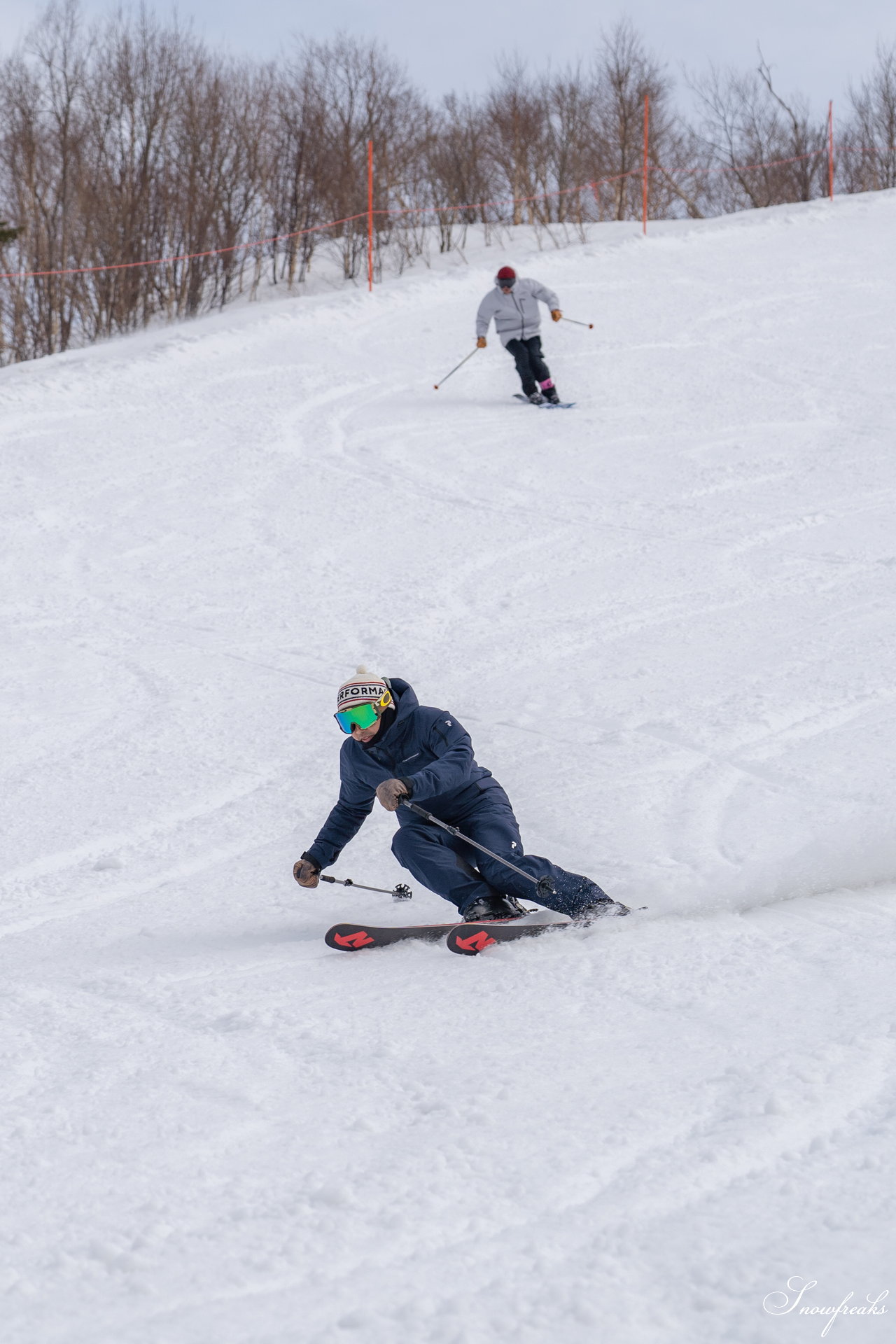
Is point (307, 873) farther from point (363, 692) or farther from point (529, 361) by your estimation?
point (529, 361)

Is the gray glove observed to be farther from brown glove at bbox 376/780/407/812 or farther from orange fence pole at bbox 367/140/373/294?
orange fence pole at bbox 367/140/373/294

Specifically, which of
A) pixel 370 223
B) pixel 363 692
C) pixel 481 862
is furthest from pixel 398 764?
pixel 370 223

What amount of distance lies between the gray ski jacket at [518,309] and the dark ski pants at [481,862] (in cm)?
913

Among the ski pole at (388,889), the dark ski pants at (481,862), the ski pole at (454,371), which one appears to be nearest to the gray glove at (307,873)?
the ski pole at (388,889)

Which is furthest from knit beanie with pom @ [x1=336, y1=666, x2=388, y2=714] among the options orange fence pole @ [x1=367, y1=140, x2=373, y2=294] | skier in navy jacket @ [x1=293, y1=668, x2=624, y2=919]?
orange fence pole @ [x1=367, y1=140, x2=373, y2=294]

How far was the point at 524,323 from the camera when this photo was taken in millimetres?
13055

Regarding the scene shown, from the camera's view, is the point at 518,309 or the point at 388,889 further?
the point at 518,309

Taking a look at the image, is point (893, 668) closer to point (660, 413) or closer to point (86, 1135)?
point (86, 1135)

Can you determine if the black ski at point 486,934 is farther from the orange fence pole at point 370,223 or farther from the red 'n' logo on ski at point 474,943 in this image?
the orange fence pole at point 370,223

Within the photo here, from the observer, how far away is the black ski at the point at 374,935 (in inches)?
180

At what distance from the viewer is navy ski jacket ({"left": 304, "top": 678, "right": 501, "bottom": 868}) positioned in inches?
196

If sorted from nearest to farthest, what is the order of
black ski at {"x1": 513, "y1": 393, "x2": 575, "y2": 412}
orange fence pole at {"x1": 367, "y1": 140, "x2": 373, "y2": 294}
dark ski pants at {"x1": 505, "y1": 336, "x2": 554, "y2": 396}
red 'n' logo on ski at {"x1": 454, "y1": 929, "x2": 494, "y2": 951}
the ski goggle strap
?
red 'n' logo on ski at {"x1": 454, "y1": 929, "x2": 494, "y2": 951}
the ski goggle strap
black ski at {"x1": 513, "y1": 393, "x2": 575, "y2": 412}
dark ski pants at {"x1": 505, "y1": 336, "x2": 554, "y2": 396}
orange fence pole at {"x1": 367, "y1": 140, "x2": 373, "y2": 294}
